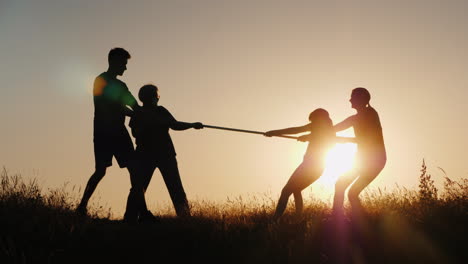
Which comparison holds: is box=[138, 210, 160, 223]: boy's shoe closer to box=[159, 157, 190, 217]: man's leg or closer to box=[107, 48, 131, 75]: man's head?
box=[159, 157, 190, 217]: man's leg

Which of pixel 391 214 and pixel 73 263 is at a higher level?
pixel 391 214

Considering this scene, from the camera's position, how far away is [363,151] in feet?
25.1

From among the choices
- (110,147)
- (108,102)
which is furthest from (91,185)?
(108,102)

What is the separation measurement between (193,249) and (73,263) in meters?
1.35

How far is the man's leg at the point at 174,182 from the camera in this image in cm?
900

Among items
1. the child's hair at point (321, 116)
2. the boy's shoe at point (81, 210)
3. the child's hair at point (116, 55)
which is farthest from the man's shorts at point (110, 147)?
the child's hair at point (321, 116)

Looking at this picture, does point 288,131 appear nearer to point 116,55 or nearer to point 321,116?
point 321,116

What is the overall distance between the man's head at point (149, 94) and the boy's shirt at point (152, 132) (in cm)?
12

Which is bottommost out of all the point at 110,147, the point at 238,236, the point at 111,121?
the point at 238,236

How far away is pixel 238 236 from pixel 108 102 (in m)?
3.06

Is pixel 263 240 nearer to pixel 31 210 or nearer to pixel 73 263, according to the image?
pixel 73 263

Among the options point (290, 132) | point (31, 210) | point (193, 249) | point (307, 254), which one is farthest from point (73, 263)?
point (290, 132)

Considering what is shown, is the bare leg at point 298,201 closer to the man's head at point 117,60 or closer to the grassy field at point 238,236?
the grassy field at point 238,236

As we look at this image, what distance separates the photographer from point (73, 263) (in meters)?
5.77
